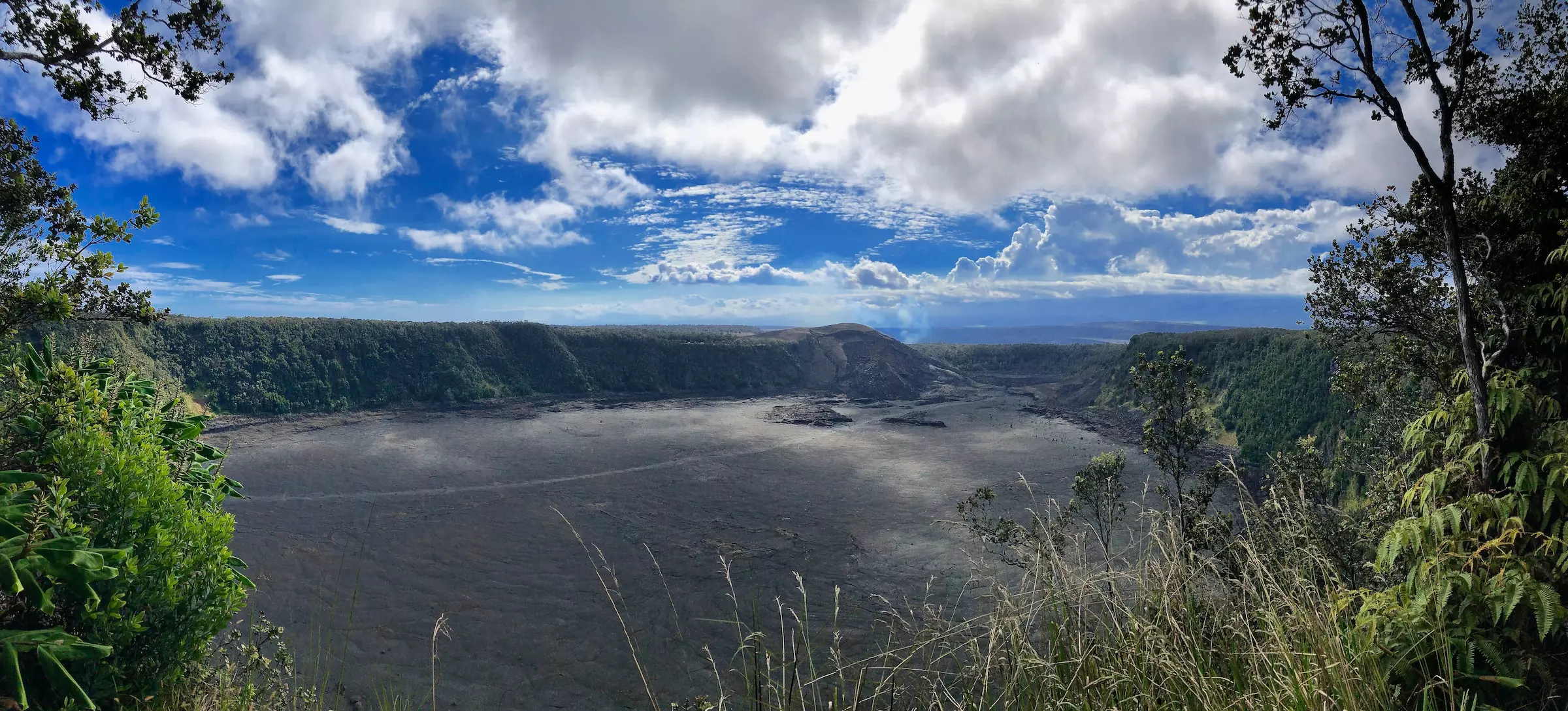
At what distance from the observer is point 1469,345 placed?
4336 millimetres

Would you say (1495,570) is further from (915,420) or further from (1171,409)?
(915,420)

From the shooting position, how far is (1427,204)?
22.9 feet

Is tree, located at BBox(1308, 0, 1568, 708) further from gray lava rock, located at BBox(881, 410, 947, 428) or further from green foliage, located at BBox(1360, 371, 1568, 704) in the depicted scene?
gray lava rock, located at BBox(881, 410, 947, 428)

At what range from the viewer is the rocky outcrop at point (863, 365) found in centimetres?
6931

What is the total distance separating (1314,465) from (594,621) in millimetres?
16460

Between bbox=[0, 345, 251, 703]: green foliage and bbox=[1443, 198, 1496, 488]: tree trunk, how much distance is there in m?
9.14

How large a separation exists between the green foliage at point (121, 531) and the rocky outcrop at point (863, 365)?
6042 cm

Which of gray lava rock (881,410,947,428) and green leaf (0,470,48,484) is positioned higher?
green leaf (0,470,48,484)

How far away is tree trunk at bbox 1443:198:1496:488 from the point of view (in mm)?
4086

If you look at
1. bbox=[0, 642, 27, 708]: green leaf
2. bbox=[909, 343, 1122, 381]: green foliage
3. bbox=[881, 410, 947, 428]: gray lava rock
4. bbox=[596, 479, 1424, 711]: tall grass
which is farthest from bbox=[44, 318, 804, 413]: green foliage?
bbox=[596, 479, 1424, 711]: tall grass

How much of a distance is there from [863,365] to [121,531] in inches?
2888

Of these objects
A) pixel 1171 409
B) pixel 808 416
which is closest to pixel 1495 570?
pixel 1171 409

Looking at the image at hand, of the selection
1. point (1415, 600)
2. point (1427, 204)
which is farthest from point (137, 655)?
point (1427, 204)

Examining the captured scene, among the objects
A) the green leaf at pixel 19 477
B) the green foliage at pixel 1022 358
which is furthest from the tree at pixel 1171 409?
the green foliage at pixel 1022 358
